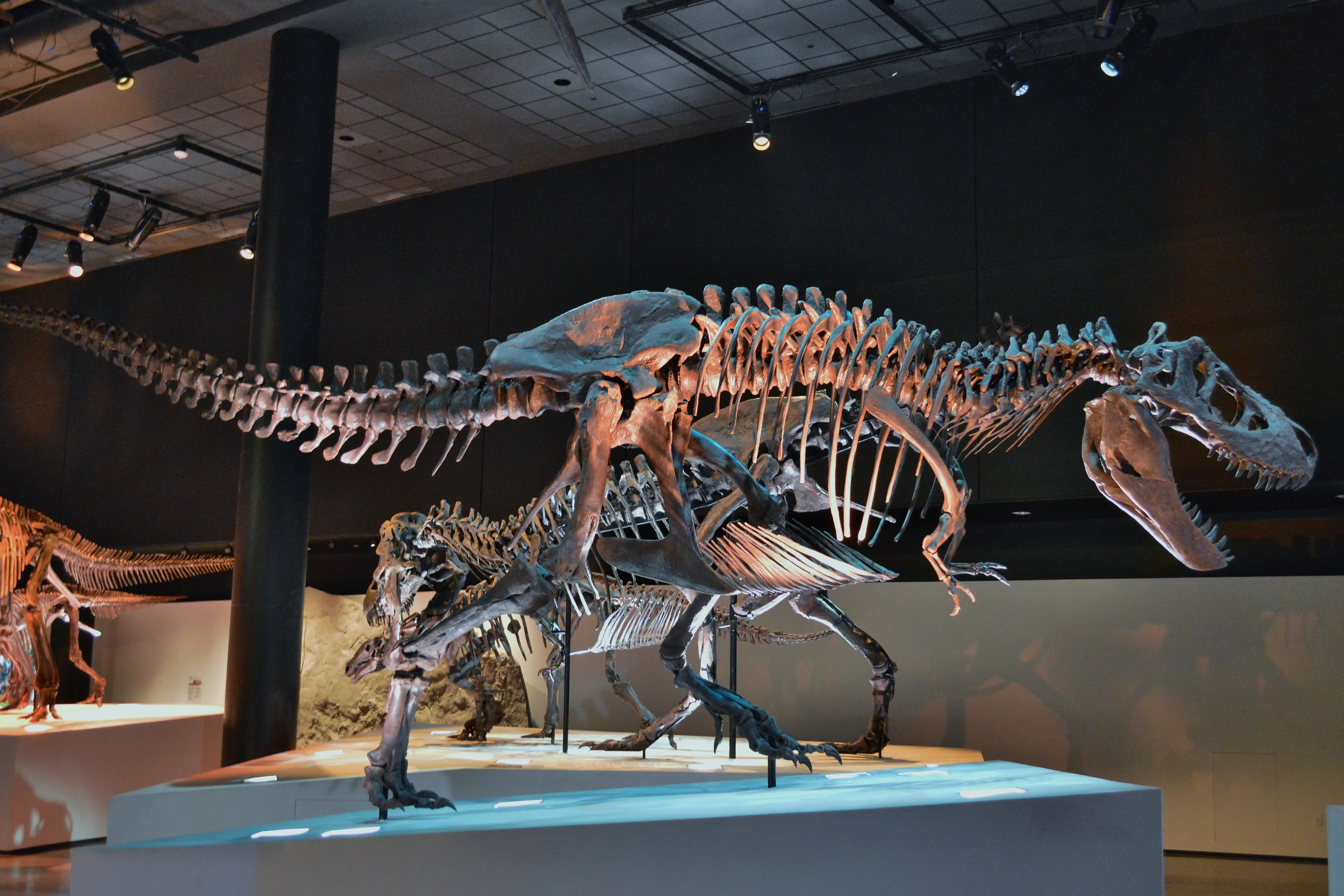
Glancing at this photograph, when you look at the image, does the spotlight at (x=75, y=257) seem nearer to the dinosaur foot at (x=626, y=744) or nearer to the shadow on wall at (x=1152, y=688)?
the dinosaur foot at (x=626, y=744)

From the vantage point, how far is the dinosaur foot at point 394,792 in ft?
16.2

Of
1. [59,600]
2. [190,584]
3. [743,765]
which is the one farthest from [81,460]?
[743,765]

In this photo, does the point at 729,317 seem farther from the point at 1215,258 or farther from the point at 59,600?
the point at 59,600

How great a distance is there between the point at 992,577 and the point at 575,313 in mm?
4916

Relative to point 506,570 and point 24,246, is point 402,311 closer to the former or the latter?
point 24,246

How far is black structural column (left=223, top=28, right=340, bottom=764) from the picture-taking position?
27.0 ft

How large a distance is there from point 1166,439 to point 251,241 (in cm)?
957

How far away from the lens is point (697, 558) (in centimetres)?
534

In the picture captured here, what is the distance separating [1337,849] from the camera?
5.05 metres

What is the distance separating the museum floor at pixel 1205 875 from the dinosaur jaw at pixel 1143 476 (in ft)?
8.53

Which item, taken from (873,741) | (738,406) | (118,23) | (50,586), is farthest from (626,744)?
(50,586)

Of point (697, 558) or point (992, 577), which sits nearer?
point (697, 558)

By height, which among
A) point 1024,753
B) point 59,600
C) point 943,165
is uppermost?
point 943,165

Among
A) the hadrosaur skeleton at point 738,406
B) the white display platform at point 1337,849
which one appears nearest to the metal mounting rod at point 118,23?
the hadrosaur skeleton at point 738,406
